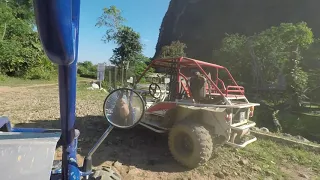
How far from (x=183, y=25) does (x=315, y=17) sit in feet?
89.2

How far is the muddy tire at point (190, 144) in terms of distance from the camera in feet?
12.9

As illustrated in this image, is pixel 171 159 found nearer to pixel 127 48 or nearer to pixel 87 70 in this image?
pixel 127 48

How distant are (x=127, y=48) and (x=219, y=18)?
40.9 m

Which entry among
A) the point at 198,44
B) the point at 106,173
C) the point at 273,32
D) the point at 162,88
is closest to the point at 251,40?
the point at 273,32

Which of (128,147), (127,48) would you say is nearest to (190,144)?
(128,147)

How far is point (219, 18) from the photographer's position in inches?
2229

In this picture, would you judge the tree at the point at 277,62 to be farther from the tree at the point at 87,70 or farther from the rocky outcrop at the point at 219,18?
the rocky outcrop at the point at 219,18

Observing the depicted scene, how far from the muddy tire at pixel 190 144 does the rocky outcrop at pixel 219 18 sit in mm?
44299

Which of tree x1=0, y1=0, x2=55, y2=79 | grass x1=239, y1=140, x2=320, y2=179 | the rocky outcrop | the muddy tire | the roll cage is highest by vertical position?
the rocky outcrop

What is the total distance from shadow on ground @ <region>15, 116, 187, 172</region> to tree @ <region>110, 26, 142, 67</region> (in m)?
15.0

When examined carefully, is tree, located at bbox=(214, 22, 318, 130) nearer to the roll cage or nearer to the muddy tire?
the roll cage

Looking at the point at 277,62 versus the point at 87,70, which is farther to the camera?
the point at 87,70

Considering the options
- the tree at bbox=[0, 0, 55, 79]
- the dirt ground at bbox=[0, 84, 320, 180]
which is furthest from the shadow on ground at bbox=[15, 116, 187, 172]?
the tree at bbox=[0, 0, 55, 79]

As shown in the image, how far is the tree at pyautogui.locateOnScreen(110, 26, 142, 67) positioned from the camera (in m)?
21.0
